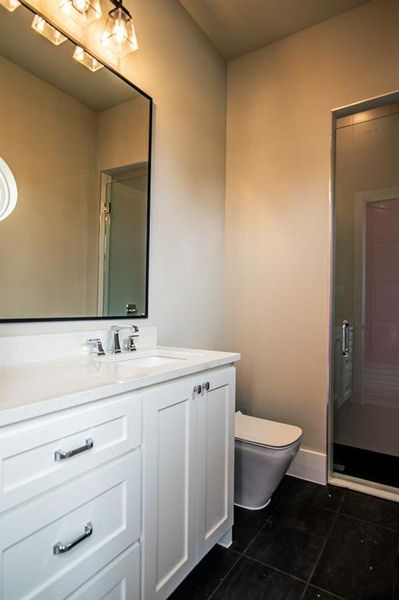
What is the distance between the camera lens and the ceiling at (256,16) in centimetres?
201

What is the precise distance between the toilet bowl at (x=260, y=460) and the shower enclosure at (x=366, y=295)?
538mm

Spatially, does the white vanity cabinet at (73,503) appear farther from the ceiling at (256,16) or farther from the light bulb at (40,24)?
the ceiling at (256,16)

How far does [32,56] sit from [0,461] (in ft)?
4.56

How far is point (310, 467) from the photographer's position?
6.97 ft

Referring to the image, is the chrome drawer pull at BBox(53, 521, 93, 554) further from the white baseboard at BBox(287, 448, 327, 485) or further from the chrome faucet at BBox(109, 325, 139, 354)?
the white baseboard at BBox(287, 448, 327, 485)

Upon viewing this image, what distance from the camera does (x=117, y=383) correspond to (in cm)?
94

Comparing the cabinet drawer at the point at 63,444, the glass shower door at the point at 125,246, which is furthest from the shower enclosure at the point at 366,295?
the cabinet drawer at the point at 63,444

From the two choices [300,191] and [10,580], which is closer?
[10,580]

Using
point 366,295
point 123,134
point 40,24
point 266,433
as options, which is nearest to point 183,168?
point 123,134

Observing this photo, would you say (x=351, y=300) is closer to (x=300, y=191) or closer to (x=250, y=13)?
(x=300, y=191)

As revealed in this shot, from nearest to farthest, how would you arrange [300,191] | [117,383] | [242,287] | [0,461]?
[0,461]
[117,383]
[300,191]
[242,287]

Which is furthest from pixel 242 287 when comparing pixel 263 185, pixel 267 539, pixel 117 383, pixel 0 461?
pixel 0 461

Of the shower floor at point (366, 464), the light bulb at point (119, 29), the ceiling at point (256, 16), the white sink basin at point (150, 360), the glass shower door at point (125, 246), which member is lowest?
the shower floor at point (366, 464)

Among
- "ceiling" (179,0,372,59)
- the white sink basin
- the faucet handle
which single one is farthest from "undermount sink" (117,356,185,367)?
"ceiling" (179,0,372,59)
